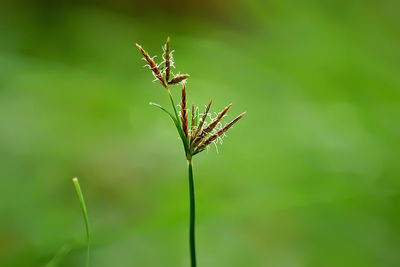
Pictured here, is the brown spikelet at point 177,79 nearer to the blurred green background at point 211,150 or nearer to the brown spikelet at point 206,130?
the brown spikelet at point 206,130

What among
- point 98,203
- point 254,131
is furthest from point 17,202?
point 254,131

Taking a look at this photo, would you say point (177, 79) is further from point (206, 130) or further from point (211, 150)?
point (211, 150)

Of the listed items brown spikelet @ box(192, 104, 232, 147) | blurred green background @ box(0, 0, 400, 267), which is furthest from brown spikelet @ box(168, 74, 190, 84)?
blurred green background @ box(0, 0, 400, 267)

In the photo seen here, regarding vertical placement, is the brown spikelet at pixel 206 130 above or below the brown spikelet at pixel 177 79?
below

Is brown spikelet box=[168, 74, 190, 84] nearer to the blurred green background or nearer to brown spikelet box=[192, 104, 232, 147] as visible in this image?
brown spikelet box=[192, 104, 232, 147]

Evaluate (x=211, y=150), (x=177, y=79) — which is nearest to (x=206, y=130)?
(x=177, y=79)

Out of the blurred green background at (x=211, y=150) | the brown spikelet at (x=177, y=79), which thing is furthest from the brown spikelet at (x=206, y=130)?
the blurred green background at (x=211, y=150)

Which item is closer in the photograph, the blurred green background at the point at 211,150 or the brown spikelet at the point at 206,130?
the brown spikelet at the point at 206,130

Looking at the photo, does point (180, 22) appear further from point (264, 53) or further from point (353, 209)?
point (353, 209)

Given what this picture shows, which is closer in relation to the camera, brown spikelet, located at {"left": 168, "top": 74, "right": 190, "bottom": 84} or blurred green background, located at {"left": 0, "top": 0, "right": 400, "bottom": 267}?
brown spikelet, located at {"left": 168, "top": 74, "right": 190, "bottom": 84}
